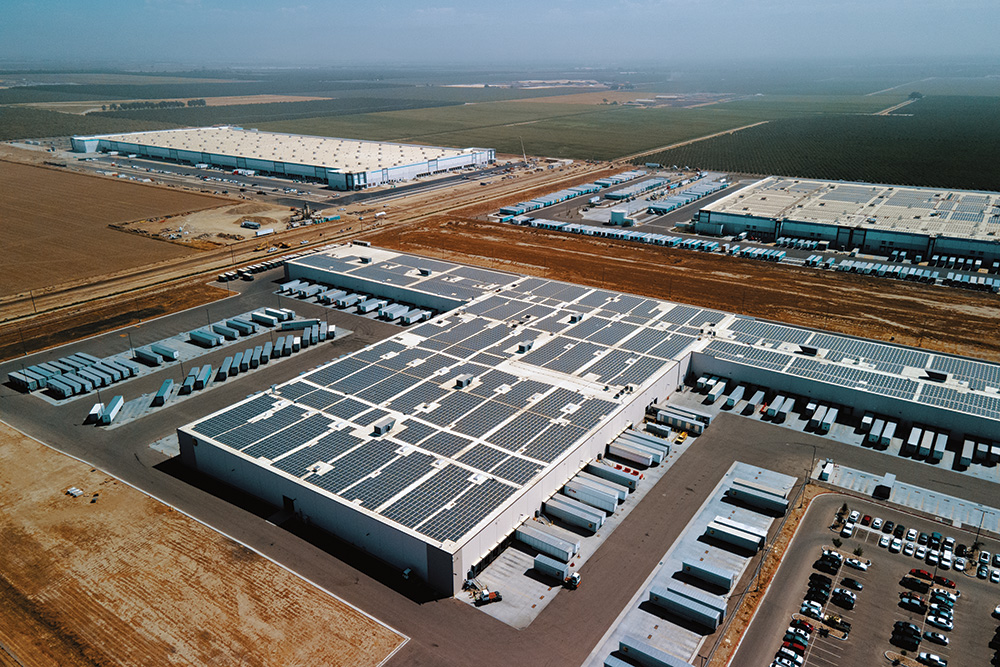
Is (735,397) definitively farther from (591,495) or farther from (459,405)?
(459,405)

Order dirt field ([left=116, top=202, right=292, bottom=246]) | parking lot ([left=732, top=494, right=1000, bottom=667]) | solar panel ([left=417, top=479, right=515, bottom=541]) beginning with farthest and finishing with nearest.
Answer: dirt field ([left=116, top=202, right=292, bottom=246]) < solar panel ([left=417, top=479, right=515, bottom=541]) < parking lot ([left=732, top=494, right=1000, bottom=667])

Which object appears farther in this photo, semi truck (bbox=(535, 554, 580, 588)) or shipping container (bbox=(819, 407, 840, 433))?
shipping container (bbox=(819, 407, 840, 433))

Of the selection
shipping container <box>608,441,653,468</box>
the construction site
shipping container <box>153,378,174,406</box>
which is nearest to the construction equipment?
the construction site

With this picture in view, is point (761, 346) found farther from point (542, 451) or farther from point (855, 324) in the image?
point (542, 451)

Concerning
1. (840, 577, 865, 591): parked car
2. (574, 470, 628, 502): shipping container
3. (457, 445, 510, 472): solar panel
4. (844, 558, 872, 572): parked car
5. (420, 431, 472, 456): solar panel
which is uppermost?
(420, 431, 472, 456): solar panel

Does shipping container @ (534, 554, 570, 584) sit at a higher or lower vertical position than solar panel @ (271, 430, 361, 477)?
lower

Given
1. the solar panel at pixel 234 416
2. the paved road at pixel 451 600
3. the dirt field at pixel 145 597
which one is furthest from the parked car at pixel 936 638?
the solar panel at pixel 234 416

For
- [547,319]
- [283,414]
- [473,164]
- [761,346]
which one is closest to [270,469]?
[283,414]

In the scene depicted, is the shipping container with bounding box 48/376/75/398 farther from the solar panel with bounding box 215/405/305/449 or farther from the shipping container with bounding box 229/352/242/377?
the solar panel with bounding box 215/405/305/449
